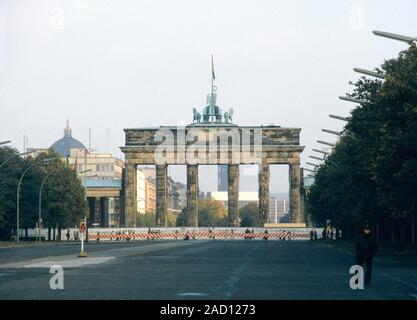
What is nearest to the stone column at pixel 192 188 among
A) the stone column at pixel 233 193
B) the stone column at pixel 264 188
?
the stone column at pixel 233 193

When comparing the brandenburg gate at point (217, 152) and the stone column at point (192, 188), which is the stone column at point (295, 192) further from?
the stone column at point (192, 188)

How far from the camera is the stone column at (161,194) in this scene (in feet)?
596

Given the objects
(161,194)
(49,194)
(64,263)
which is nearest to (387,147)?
(64,263)

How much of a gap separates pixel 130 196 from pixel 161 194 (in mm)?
5655

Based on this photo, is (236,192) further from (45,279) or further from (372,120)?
(45,279)

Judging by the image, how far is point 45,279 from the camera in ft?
111

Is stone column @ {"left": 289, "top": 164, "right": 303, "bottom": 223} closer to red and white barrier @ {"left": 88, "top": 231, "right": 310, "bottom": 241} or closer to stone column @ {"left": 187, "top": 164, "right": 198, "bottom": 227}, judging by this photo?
stone column @ {"left": 187, "top": 164, "right": 198, "bottom": 227}

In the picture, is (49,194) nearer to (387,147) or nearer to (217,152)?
(217,152)

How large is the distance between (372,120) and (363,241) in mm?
26921

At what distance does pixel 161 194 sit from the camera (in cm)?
18512

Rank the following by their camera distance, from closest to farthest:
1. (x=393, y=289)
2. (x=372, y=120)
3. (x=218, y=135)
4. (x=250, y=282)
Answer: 1. (x=393, y=289)
2. (x=250, y=282)
3. (x=372, y=120)
4. (x=218, y=135)

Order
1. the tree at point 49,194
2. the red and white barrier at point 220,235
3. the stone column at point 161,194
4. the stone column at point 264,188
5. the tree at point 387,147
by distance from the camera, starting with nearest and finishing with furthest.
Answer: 1. the tree at point 387,147
2. the tree at point 49,194
3. the red and white barrier at point 220,235
4. the stone column at point 264,188
5. the stone column at point 161,194

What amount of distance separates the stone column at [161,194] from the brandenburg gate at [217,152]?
0.21m
